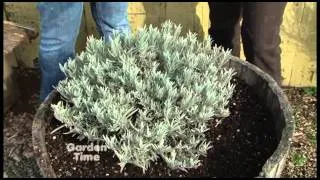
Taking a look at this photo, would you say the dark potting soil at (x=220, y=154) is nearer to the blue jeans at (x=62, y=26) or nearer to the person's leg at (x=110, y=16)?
the blue jeans at (x=62, y=26)

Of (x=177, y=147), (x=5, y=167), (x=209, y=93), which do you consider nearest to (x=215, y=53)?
(x=209, y=93)

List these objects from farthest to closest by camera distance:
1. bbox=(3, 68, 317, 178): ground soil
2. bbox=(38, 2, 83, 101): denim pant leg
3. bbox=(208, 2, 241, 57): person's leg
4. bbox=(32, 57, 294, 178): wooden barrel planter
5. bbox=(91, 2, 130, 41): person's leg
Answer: bbox=(3, 68, 317, 178): ground soil → bbox=(208, 2, 241, 57): person's leg → bbox=(91, 2, 130, 41): person's leg → bbox=(38, 2, 83, 101): denim pant leg → bbox=(32, 57, 294, 178): wooden barrel planter

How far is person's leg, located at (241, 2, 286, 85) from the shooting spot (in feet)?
6.56

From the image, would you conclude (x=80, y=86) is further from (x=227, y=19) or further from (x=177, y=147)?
(x=227, y=19)

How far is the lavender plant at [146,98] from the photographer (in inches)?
60.6

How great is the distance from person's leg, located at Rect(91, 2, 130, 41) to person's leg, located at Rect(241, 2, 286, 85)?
0.45 meters

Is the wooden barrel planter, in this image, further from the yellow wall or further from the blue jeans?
the yellow wall

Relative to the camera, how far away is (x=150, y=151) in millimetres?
1553

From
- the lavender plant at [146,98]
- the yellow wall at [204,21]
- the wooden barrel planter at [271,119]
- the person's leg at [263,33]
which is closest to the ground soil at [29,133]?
the yellow wall at [204,21]

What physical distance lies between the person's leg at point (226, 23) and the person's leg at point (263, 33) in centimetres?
15

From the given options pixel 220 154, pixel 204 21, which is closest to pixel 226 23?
pixel 204 21

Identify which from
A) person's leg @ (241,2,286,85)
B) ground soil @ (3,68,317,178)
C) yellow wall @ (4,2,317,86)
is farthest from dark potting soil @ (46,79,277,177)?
yellow wall @ (4,2,317,86)

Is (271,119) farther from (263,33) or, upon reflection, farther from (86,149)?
(86,149)

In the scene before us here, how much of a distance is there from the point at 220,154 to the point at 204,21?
1027mm
